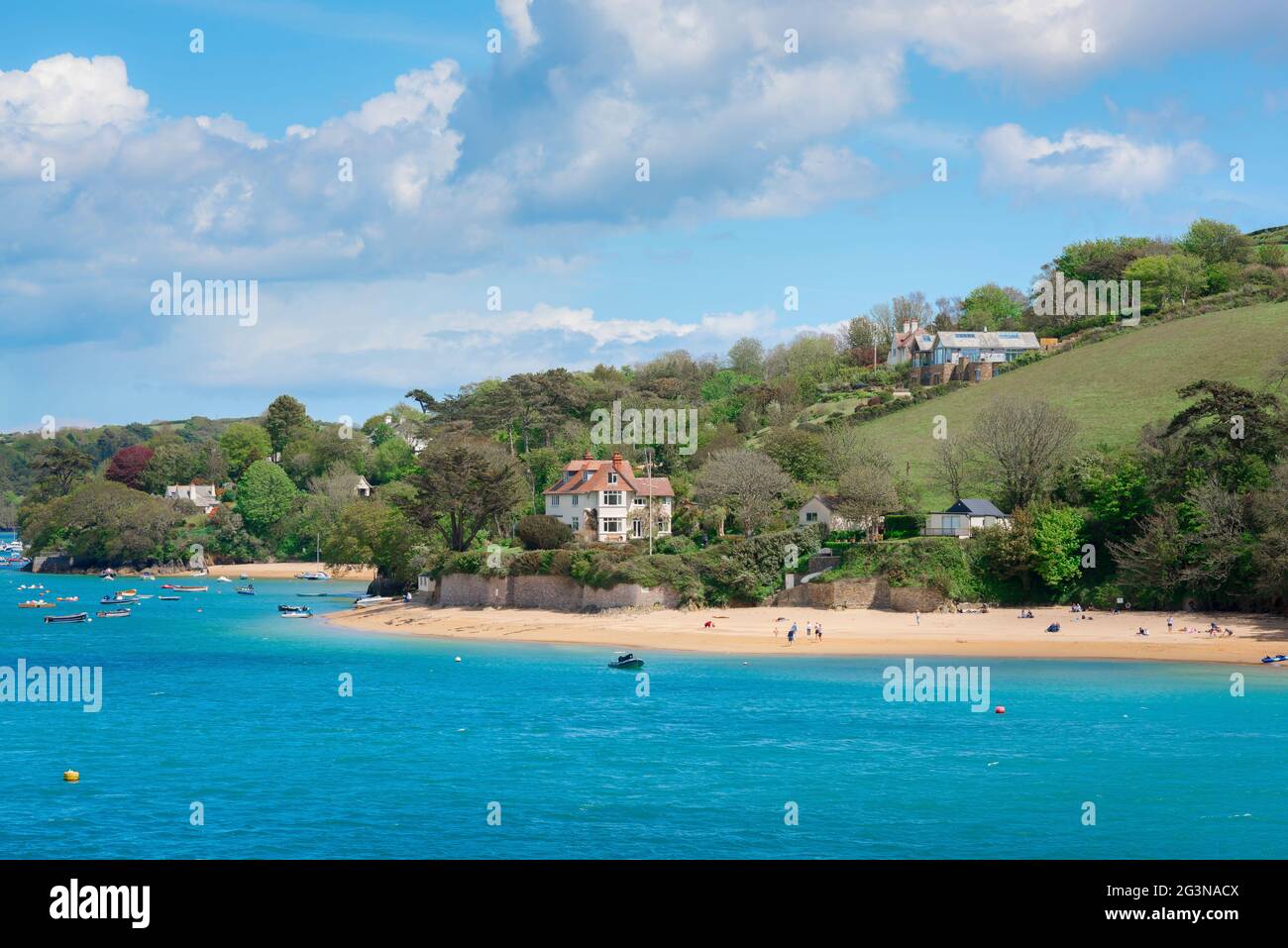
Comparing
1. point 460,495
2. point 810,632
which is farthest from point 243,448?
point 810,632

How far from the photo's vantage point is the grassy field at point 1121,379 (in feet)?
294

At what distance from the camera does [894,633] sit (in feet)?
200

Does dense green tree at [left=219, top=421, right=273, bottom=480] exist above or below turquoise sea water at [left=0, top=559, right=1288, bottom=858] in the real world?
above

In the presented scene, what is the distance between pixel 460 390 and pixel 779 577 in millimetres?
85549

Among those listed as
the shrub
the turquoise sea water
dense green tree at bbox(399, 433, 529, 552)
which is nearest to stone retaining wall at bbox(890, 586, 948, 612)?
the turquoise sea water

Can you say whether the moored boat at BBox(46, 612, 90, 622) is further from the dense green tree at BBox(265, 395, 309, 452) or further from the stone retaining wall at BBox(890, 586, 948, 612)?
the dense green tree at BBox(265, 395, 309, 452)

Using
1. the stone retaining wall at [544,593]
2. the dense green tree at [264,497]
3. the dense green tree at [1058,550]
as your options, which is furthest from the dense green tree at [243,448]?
the dense green tree at [1058,550]

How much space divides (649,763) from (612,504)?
164 ft

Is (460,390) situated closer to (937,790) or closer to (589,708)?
(589,708)
